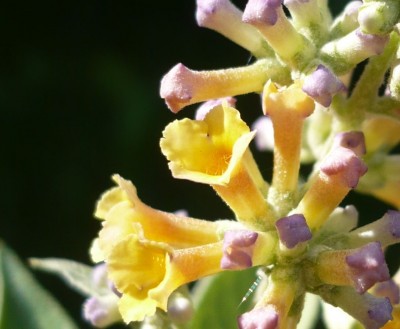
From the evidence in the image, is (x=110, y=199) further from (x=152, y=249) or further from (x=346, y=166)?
(x=346, y=166)

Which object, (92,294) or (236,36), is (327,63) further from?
(92,294)

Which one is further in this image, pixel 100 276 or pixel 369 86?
pixel 100 276

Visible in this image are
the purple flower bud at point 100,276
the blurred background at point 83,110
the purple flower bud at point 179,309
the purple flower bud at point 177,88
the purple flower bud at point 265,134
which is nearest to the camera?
the purple flower bud at point 177,88

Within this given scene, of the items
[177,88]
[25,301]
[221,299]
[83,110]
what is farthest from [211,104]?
[83,110]

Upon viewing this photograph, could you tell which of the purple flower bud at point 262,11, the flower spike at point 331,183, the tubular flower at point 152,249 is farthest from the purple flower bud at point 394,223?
the purple flower bud at point 262,11

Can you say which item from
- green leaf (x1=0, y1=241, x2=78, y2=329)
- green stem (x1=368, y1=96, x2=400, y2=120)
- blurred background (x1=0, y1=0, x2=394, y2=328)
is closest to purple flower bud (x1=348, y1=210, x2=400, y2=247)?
green stem (x1=368, y1=96, x2=400, y2=120)

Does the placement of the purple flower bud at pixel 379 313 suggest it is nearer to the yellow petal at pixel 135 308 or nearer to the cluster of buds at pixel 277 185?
the cluster of buds at pixel 277 185

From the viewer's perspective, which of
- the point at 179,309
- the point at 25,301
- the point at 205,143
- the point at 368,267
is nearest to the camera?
the point at 368,267
